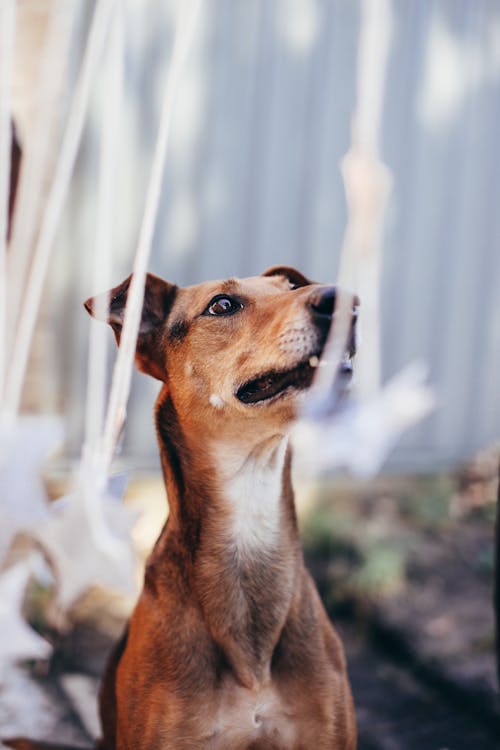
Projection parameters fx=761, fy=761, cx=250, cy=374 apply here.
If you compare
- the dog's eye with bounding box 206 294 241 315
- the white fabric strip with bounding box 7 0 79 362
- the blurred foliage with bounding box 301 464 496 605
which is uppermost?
the white fabric strip with bounding box 7 0 79 362

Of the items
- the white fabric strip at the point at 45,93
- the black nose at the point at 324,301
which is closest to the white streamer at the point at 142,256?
the black nose at the point at 324,301

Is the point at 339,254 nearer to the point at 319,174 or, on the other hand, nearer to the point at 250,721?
the point at 319,174

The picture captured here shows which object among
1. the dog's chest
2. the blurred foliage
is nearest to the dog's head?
the dog's chest

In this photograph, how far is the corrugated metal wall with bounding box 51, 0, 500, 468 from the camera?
3.67 metres

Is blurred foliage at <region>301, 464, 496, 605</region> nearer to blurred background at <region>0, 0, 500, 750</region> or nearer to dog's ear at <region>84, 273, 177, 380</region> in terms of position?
blurred background at <region>0, 0, 500, 750</region>

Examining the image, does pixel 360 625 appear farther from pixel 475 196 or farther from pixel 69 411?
pixel 475 196

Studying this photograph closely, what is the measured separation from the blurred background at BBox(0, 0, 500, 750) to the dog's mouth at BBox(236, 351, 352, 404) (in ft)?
5.02

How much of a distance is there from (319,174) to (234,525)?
2.94 meters

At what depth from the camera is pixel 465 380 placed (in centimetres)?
492

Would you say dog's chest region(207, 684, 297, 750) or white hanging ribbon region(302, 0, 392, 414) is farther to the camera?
dog's chest region(207, 684, 297, 750)

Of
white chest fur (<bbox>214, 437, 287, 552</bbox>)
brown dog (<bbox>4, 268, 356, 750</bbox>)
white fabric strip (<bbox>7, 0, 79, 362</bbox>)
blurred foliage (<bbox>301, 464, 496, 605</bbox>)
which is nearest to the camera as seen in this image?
brown dog (<bbox>4, 268, 356, 750</bbox>)

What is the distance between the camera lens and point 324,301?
4.42 ft

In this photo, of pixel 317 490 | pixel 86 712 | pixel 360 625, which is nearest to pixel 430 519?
pixel 317 490

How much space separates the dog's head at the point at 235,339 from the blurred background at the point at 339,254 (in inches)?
57.7
